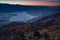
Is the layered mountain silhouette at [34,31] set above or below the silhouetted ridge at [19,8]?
below

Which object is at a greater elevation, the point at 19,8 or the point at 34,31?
the point at 19,8

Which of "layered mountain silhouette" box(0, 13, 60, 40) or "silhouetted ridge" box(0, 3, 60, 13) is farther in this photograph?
"silhouetted ridge" box(0, 3, 60, 13)

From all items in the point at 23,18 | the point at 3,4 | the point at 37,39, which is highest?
the point at 3,4

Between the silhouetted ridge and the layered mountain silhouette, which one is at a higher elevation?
the silhouetted ridge

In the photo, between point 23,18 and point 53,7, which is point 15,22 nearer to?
point 23,18

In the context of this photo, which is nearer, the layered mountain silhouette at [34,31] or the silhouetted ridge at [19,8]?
the layered mountain silhouette at [34,31]

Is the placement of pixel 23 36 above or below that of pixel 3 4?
below

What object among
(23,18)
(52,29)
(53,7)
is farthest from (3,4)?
(52,29)

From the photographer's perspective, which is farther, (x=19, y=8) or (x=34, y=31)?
(x=19, y=8)
